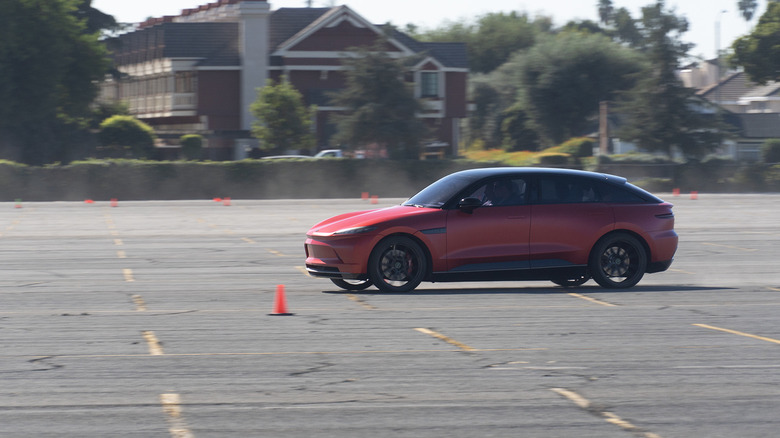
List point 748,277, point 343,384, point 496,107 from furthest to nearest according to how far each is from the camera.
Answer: point 496,107 < point 748,277 < point 343,384

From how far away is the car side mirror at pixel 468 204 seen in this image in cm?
1284

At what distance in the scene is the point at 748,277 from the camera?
15.4 meters

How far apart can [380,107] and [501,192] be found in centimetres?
3612

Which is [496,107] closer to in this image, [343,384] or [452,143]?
[452,143]

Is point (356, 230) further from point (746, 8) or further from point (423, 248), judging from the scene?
point (746, 8)

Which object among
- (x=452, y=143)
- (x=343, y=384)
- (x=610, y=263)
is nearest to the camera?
(x=343, y=384)

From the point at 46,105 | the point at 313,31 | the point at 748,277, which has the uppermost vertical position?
the point at 313,31

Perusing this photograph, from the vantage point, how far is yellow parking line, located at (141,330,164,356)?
8.85 m

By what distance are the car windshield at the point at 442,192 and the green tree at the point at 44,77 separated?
42.5m

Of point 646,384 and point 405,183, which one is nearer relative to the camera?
point 646,384

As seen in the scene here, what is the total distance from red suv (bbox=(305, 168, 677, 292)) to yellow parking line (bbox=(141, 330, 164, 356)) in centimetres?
339

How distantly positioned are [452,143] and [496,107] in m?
25.0

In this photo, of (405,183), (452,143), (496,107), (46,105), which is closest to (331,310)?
(405,183)

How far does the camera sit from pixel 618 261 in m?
13.5
